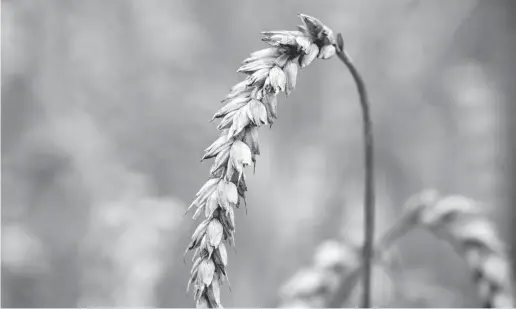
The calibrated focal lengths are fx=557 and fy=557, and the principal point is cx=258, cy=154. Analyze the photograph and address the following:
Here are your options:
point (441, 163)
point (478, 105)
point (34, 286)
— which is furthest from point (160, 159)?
point (478, 105)

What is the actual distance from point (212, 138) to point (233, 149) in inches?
39.9

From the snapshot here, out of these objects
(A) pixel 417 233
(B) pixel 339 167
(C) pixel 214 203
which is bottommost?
(C) pixel 214 203

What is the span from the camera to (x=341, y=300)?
0.80 meters

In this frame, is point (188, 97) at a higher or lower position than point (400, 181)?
higher

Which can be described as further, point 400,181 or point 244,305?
point 400,181

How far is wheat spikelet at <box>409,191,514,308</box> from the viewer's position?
67cm

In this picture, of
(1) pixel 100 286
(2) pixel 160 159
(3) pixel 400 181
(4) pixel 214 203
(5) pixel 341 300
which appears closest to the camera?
(4) pixel 214 203

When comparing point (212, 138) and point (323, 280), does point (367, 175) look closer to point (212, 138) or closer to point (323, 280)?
point (323, 280)

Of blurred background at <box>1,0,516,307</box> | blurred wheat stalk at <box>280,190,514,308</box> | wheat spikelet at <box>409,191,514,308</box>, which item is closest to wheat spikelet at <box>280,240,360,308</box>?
blurred wheat stalk at <box>280,190,514,308</box>

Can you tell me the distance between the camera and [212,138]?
4.47 ft

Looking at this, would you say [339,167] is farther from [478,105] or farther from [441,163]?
[478,105]

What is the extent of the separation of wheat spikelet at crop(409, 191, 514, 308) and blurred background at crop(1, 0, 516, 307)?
18.7 inches

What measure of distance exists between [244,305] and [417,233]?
1.72 ft

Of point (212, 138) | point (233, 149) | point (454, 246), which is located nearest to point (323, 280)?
point (454, 246)
